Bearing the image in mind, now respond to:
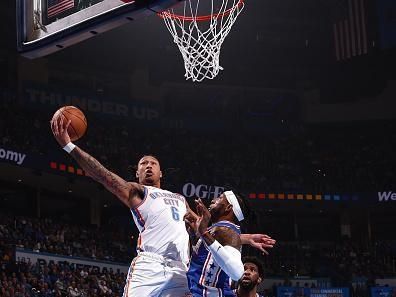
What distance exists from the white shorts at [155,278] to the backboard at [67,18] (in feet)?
6.26

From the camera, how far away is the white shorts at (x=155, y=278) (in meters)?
5.54

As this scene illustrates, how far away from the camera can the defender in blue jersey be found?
5.09m

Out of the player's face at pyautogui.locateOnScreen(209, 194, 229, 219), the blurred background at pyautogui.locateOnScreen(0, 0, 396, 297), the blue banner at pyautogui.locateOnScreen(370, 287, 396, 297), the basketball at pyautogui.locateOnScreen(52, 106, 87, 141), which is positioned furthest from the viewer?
the blurred background at pyautogui.locateOnScreen(0, 0, 396, 297)

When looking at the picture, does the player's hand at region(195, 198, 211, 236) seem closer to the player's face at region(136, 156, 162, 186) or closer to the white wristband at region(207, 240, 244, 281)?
the white wristband at region(207, 240, 244, 281)

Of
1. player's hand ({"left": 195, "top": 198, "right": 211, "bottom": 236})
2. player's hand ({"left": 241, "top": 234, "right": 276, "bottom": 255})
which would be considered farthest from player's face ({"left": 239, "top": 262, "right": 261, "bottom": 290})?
player's hand ({"left": 195, "top": 198, "right": 211, "bottom": 236})

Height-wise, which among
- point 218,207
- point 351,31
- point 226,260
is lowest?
point 226,260

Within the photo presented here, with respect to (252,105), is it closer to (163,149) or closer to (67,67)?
(163,149)

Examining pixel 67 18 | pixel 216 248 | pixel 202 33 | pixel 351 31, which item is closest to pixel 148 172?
pixel 216 248

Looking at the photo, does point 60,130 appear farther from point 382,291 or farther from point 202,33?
point 382,291

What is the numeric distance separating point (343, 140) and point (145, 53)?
30.6 ft

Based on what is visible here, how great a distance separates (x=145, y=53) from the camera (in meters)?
28.6

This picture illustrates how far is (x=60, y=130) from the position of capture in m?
5.55

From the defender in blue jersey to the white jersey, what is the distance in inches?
8.1

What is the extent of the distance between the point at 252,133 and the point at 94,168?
25.2 m
